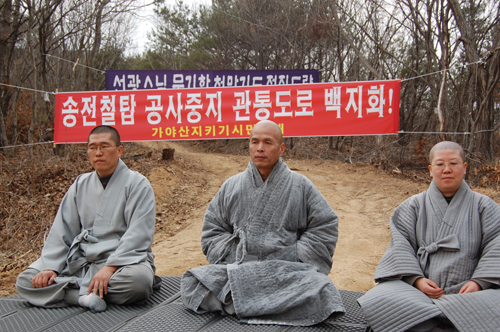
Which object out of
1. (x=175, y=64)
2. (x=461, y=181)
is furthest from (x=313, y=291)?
(x=175, y=64)

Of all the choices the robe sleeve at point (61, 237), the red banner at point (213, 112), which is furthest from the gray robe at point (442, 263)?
the red banner at point (213, 112)

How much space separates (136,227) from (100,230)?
0.28 metres

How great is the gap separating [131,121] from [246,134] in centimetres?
182

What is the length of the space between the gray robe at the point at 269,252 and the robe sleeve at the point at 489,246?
2.70 ft

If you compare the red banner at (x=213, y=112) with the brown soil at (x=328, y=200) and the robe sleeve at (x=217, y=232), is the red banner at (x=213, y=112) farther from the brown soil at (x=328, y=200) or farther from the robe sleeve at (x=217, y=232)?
the robe sleeve at (x=217, y=232)

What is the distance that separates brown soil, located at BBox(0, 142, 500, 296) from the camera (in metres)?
4.54

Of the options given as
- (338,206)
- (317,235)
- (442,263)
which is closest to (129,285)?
(317,235)

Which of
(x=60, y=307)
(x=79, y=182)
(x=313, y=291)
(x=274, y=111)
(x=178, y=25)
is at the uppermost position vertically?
(x=178, y=25)

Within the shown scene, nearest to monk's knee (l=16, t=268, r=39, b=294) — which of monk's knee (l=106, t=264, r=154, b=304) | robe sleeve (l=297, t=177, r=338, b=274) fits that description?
monk's knee (l=106, t=264, r=154, b=304)

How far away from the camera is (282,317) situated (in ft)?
8.02

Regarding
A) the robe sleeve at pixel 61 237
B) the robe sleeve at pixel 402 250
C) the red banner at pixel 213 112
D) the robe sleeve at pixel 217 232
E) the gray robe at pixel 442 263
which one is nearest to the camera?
the gray robe at pixel 442 263

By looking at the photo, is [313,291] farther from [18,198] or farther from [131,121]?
[18,198]

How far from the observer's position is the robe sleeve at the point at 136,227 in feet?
9.11

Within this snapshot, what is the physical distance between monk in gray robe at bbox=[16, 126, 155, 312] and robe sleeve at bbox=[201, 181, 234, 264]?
43 centimetres
